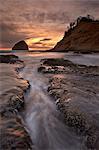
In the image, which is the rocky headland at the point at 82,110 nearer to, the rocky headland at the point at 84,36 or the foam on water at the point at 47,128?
the foam on water at the point at 47,128

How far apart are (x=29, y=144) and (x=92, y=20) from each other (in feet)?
203

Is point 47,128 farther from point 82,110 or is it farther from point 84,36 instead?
point 84,36

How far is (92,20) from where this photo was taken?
62.3 meters

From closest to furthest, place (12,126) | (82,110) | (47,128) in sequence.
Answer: (12,126), (47,128), (82,110)

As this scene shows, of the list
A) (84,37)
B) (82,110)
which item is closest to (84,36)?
(84,37)

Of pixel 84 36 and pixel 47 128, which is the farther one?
pixel 84 36

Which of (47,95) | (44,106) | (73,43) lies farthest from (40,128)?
(73,43)

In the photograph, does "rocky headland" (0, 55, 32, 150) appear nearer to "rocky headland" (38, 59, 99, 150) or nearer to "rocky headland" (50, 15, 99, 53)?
"rocky headland" (38, 59, 99, 150)

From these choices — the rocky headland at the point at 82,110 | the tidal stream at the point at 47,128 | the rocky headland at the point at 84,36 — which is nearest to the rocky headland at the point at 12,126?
the tidal stream at the point at 47,128

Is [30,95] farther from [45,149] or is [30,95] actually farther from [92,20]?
[92,20]

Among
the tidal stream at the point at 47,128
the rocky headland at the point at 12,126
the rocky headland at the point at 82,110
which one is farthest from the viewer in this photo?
the rocky headland at the point at 82,110

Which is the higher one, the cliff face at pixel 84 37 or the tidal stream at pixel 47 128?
the cliff face at pixel 84 37

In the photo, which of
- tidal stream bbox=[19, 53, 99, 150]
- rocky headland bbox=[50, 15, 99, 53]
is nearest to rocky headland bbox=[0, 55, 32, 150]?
tidal stream bbox=[19, 53, 99, 150]

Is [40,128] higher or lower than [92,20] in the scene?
lower
